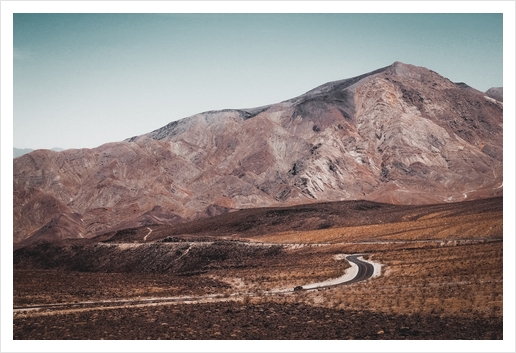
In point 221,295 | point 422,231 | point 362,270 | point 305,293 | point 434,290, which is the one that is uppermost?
point 422,231

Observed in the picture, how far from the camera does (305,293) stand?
130 ft

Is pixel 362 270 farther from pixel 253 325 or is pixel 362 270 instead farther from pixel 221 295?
pixel 253 325

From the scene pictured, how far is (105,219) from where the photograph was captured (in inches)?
7200

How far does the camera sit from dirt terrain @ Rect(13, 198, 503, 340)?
1147 inches

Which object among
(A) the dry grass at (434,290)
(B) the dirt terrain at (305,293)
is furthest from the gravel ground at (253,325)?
(A) the dry grass at (434,290)

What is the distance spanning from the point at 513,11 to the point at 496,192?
140m

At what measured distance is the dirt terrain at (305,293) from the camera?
2914cm

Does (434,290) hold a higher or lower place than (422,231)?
lower

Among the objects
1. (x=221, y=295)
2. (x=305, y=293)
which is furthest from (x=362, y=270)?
(x=221, y=295)

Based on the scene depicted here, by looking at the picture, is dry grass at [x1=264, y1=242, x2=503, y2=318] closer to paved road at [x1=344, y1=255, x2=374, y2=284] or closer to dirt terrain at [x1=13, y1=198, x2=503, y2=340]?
dirt terrain at [x1=13, y1=198, x2=503, y2=340]

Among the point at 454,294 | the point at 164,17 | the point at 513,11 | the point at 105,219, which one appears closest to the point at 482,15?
the point at 513,11

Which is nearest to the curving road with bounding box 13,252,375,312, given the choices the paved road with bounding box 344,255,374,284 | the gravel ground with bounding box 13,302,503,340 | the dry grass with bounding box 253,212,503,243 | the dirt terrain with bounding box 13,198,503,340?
the paved road with bounding box 344,255,374,284

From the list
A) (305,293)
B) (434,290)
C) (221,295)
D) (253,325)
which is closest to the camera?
(253,325)

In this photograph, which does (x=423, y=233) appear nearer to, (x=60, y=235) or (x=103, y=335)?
(x=103, y=335)
